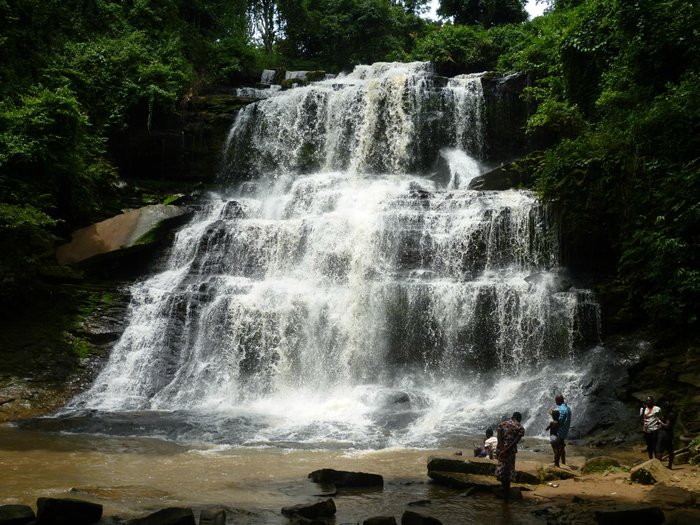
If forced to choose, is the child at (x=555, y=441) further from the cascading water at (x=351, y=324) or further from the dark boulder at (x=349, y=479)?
the dark boulder at (x=349, y=479)

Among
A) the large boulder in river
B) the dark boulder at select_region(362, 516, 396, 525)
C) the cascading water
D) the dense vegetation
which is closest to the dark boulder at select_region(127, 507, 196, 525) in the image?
the dark boulder at select_region(362, 516, 396, 525)

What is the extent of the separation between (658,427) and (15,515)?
32.8ft

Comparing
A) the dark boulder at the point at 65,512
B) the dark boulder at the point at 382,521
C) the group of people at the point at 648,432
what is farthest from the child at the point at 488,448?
the dark boulder at the point at 65,512

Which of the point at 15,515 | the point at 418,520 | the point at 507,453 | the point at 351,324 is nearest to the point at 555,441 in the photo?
the point at 507,453

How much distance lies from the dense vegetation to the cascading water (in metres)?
1.99

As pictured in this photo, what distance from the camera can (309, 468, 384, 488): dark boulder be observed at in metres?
9.17

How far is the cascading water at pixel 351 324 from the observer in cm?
1468

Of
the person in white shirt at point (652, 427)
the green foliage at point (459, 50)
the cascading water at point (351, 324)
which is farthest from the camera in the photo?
the green foliage at point (459, 50)

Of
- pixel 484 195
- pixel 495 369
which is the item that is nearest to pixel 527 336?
pixel 495 369

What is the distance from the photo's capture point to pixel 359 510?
26.7 ft

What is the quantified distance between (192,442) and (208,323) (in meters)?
6.47

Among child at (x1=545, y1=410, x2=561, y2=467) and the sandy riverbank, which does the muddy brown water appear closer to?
the sandy riverbank

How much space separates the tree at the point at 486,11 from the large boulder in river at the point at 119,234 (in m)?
27.3

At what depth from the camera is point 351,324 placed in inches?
714
